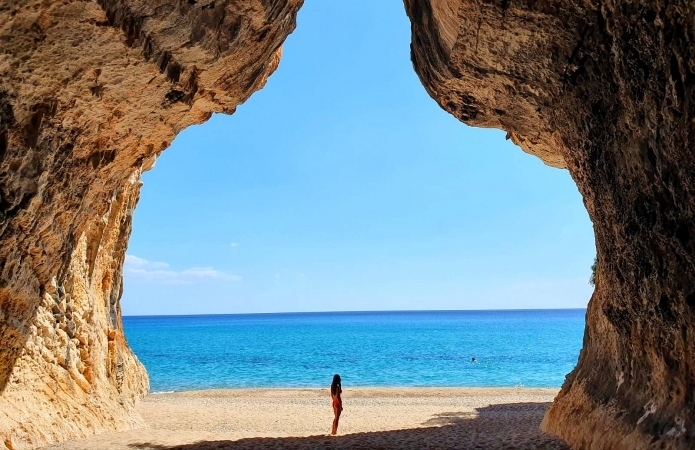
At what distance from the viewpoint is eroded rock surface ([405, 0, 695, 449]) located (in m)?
6.09

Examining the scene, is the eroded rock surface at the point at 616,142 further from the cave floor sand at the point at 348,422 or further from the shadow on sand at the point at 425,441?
the cave floor sand at the point at 348,422

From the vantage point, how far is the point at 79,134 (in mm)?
9258

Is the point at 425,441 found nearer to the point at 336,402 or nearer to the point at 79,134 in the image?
the point at 336,402

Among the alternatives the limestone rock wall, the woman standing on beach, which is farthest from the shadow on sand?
the limestone rock wall

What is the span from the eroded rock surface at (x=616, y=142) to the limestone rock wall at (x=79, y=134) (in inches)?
162

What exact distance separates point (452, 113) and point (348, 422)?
10.6 meters

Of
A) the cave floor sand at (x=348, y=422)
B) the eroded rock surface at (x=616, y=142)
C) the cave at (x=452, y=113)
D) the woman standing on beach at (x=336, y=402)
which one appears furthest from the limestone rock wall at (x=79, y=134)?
the woman standing on beach at (x=336, y=402)

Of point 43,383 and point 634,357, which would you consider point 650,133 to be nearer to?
point 634,357

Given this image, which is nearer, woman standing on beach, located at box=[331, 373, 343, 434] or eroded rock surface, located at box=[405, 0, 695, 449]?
eroded rock surface, located at box=[405, 0, 695, 449]

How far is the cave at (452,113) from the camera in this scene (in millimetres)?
6418

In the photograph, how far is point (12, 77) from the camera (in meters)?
7.17

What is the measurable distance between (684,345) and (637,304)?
1358 mm

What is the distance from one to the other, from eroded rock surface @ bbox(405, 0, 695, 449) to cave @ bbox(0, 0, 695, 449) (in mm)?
30

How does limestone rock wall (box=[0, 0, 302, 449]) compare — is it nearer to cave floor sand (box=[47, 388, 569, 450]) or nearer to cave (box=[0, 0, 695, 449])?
cave (box=[0, 0, 695, 449])
